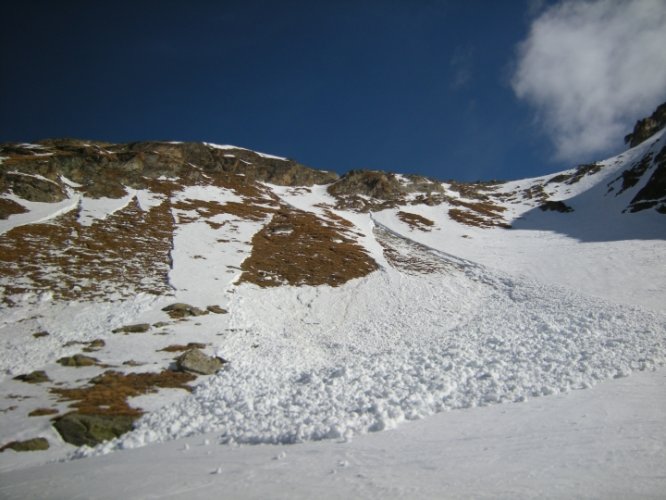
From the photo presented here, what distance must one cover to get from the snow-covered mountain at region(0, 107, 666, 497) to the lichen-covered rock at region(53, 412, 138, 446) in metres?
0.06

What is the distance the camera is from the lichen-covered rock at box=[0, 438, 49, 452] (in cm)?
1105

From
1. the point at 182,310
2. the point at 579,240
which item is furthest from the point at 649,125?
the point at 182,310

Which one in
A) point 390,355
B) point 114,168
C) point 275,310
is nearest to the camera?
point 390,355

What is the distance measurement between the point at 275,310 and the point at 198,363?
8890 millimetres

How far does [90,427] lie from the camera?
1170 centimetres

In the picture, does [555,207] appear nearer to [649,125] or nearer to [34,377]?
[649,125]

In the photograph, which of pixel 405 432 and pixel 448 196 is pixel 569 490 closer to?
pixel 405 432

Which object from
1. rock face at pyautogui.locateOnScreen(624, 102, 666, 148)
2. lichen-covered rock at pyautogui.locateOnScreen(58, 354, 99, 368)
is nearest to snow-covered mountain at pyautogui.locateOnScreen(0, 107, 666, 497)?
lichen-covered rock at pyautogui.locateOnScreen(58, 354, 99, 368)

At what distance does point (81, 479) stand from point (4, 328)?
50.3 ft

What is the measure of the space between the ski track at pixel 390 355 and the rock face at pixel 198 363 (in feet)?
2.21

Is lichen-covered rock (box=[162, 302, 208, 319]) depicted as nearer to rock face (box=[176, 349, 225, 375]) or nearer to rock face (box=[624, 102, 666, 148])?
rock face (box=[176, 349, 225, 375])

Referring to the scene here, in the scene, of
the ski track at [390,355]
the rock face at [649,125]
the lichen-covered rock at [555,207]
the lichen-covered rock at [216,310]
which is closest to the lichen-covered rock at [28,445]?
the ski track at [390,355]

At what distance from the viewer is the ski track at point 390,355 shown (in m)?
11.4

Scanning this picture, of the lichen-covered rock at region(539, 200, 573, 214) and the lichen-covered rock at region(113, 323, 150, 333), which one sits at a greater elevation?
the lichen-covered rock at region(539, 200, 573, 214)
